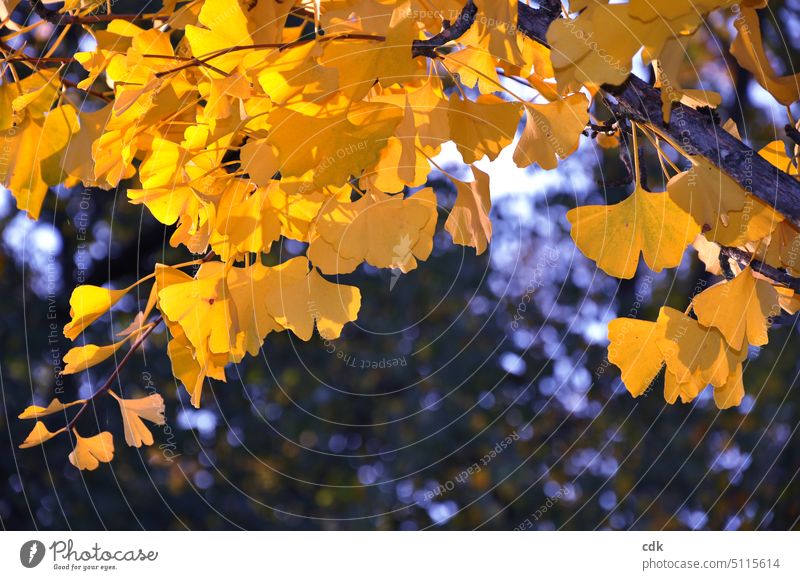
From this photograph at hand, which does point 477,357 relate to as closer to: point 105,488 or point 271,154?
point 105,488

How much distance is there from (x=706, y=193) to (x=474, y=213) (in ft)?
0.36

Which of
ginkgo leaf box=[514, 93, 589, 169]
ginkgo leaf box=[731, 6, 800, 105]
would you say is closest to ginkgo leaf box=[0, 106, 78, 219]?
ginkgo leaf box=[514, 93, 589, 169]

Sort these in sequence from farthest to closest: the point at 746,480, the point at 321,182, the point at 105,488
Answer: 1. the point at 746,480
2. the point at 105,488
3. the point at 321,182

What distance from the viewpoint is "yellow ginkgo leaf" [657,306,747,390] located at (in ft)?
1.19

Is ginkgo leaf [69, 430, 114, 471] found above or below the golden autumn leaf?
below

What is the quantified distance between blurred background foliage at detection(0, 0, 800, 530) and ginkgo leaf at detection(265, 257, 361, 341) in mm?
1134

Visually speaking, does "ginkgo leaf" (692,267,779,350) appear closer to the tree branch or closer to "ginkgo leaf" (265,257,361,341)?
the tree branch

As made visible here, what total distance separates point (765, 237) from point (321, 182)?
0.22 m

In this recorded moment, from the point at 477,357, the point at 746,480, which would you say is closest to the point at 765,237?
the point at 477,357

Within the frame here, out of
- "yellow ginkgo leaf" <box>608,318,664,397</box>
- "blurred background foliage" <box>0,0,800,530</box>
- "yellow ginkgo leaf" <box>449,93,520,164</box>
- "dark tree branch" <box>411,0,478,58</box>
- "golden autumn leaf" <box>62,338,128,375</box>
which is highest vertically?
"dark tree branch" <box>411,0,478,58</box>

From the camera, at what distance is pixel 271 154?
33cm
